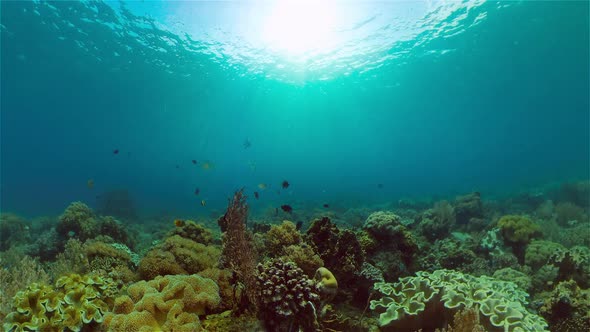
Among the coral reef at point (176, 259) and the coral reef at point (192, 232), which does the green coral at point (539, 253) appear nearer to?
the coral reef at point (176, 259)

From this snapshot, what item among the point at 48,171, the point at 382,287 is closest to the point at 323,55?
the point at 382,287

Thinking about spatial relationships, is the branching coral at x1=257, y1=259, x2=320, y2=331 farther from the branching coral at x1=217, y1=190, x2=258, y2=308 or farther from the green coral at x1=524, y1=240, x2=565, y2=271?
the green coral at x1=524, y1=240, x2=565, y2=271

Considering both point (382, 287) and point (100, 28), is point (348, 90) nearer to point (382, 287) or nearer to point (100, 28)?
point (100, 28)

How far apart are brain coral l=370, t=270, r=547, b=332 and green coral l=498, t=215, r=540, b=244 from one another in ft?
24.2

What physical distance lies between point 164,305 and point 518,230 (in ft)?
40.5

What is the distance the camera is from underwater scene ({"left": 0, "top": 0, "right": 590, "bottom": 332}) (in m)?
4.73

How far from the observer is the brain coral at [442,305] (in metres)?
4.66

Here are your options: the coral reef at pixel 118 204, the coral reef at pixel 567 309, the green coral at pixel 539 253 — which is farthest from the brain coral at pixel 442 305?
the coral reef at pixel 118 204

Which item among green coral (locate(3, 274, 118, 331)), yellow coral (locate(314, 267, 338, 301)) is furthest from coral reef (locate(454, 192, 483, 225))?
green coral (locate(3, 274, 118, 331))

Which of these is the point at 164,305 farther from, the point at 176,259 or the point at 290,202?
the point at 290,202

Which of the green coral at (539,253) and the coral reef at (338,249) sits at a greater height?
the coral reef at (338,249)

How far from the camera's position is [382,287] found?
5574mm

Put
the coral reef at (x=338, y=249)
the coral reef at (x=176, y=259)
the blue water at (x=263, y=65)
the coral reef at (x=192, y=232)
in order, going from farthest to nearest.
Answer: the blue water at (x=263, y=65)
the coral reef at (x=192, y=232)
the coral reef at (x=338, y=249)
the coral reef at (x=176, y=259)

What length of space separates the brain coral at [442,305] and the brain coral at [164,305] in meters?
2.86
